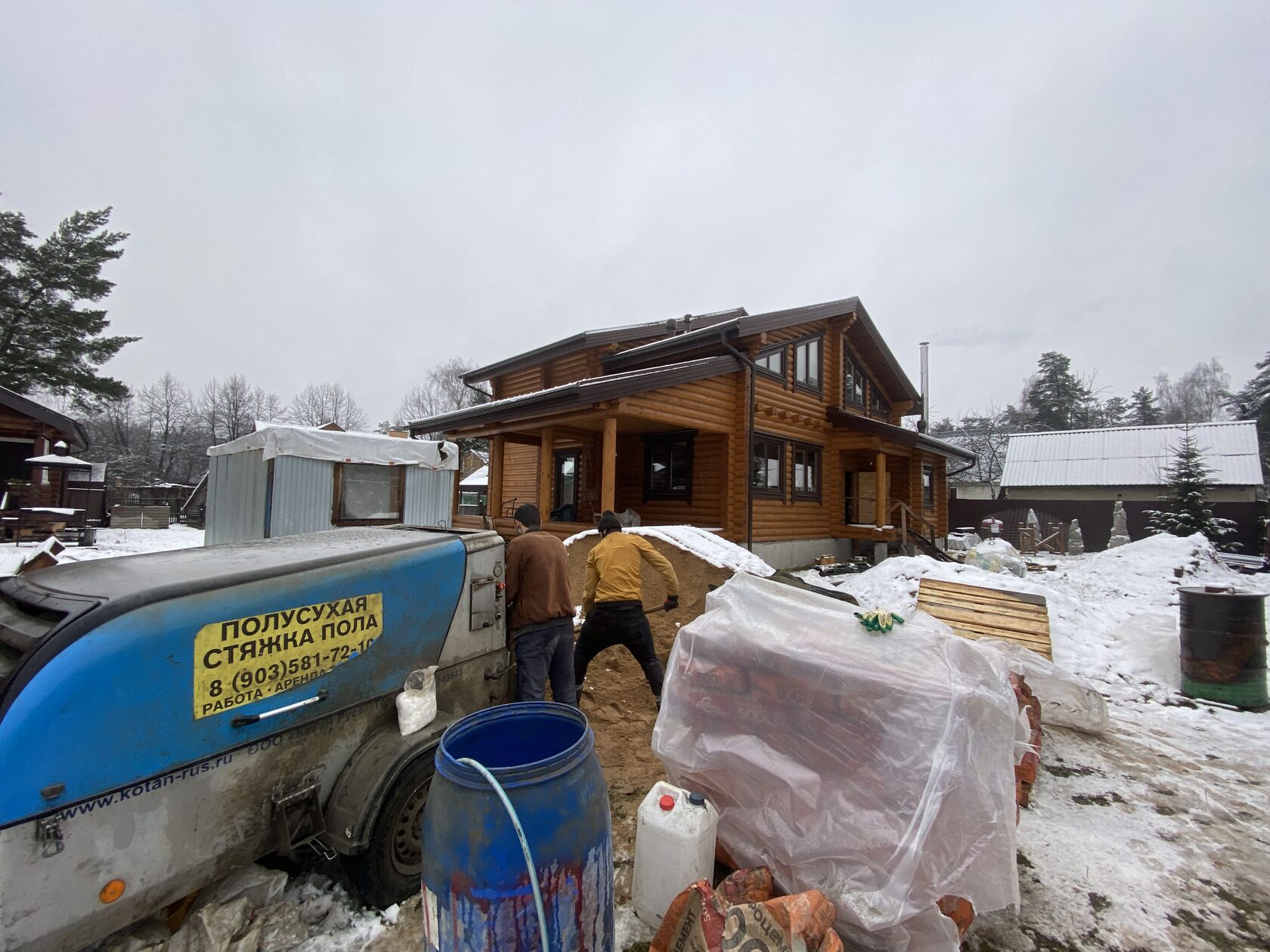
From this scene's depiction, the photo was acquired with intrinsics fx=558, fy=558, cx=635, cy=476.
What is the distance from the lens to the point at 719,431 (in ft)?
40.7

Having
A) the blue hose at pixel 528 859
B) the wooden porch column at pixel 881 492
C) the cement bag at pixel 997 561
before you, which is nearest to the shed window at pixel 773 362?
the wooden porch column at pixel 881 492

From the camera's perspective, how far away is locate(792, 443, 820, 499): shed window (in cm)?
1493

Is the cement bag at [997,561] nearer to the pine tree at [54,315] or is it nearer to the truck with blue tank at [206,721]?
the truck with blue tank at [206,721]

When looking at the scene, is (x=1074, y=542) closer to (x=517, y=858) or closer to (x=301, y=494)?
(x=301, y=494)

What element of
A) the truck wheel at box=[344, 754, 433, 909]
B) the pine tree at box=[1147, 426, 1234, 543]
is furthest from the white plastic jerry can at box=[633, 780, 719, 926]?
the pine tree at box=[1147, 426, 1234, 543]

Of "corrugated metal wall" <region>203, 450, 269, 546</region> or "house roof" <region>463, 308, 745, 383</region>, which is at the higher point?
"house roof" <region>463, 308, 745, 383</region>

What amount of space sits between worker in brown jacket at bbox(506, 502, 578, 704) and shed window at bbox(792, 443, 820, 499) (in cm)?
1174

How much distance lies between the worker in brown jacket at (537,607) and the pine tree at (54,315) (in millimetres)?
33723

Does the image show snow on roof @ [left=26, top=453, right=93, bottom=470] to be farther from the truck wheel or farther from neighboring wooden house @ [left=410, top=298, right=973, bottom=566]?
the truck wheel

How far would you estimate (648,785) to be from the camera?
3.73 metres

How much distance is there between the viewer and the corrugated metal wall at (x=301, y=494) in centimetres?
1103

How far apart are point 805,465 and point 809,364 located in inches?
109

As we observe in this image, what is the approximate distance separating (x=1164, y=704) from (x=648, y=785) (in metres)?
5.79

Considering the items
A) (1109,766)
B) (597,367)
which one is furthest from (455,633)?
(597,367)
